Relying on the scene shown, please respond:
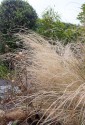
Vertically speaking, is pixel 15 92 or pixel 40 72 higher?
pixel 40 72

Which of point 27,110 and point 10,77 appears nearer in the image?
point 27,110

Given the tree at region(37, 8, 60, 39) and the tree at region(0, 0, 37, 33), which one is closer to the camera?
the tree at region(37, 8, 60, 39)

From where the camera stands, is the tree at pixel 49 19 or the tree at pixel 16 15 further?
the tree at pixel 16 15

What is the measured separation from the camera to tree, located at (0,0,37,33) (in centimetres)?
863

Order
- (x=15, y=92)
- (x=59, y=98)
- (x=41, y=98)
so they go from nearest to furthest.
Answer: (x=59, y=98)
(x=41, y=98)
(x=15, y=92)

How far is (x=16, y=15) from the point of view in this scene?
8625 millimetres

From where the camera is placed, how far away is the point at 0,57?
5.12 m

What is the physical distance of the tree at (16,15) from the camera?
8633 mm

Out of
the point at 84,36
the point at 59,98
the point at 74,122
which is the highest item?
→ the point at 84,36

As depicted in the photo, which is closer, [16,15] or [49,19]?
[49,19]

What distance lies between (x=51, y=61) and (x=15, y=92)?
63cm

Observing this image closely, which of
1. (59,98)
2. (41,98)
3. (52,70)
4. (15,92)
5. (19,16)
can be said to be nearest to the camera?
(59,98)

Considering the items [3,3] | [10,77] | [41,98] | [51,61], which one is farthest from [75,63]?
[3,3]

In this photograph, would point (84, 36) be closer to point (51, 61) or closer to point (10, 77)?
point (51, 61)
